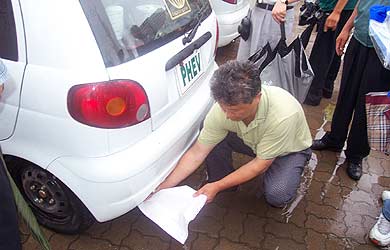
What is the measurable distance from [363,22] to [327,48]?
103cm

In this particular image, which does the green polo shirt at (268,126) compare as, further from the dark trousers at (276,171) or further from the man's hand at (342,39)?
the man's hand at (342,39)

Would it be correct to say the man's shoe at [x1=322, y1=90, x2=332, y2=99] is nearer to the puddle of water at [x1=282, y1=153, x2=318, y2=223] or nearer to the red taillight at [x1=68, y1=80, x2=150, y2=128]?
the puddle of water at [x1=282, y1=153, x2=318, y2=223]

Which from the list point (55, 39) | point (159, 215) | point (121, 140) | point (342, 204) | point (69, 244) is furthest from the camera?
point (342, 204)

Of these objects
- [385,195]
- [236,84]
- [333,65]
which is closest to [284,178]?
[236,84]

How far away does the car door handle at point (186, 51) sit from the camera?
1.79 m

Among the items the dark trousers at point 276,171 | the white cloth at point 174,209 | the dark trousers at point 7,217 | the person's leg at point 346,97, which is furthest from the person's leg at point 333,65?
the dark trousers at point 7,217

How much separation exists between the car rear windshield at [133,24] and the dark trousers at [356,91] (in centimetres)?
110

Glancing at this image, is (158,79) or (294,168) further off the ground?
(158,79)

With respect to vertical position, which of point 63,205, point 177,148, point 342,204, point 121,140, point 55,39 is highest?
point 55,39

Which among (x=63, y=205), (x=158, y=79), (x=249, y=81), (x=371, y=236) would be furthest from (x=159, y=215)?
(x=371, y=236)

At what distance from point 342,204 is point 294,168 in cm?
58

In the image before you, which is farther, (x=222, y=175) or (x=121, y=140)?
(x=222, y=175)

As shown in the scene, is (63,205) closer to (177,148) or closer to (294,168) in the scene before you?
(177,148)

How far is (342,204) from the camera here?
8.10ft
